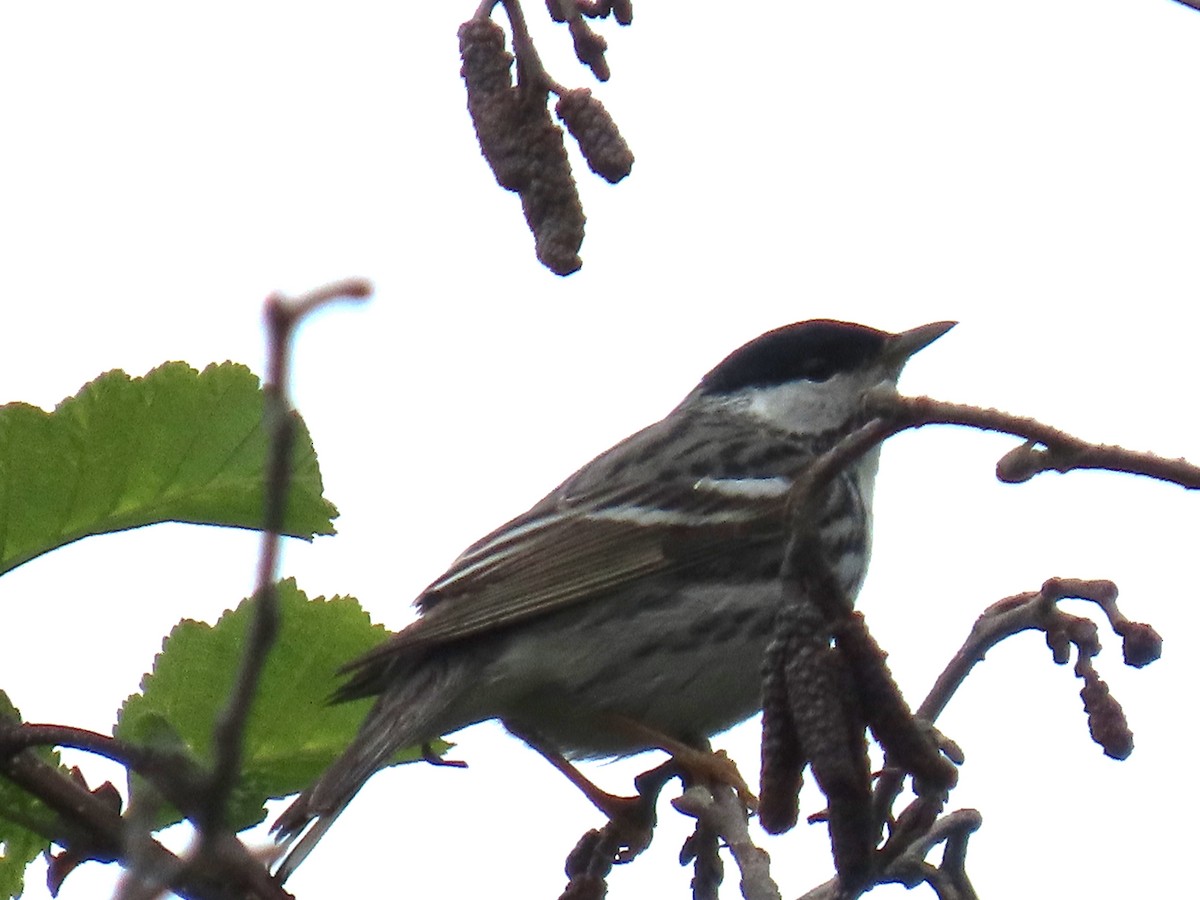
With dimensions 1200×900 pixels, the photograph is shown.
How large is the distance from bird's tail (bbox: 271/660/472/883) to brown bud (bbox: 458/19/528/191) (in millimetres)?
1016

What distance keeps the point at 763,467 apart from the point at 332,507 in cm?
288

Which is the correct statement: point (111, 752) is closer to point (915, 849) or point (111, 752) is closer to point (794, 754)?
Answer: point (794, 754)

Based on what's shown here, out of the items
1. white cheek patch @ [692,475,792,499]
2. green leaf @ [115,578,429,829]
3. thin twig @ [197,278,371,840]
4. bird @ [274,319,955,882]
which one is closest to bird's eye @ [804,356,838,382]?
bird @ [274,319,955,882]

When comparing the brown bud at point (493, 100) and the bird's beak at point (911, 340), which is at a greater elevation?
the bird's beak at point (911, 340)

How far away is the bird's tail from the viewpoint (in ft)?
11.5

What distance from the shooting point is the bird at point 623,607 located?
4.68 metres

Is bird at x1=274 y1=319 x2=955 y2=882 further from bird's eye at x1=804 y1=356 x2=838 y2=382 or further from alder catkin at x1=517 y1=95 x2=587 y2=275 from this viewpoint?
alder catkin at x1=517 y1=95 x2=587 y2=275

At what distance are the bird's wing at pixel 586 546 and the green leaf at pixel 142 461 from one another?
190cm

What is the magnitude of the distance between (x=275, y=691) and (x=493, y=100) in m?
0.90

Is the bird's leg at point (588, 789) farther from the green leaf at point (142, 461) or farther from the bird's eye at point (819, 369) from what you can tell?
the bird's eye at point (819, 369)

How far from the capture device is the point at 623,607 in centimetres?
491

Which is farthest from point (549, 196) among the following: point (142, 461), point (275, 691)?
point (275, 691)

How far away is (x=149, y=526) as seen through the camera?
262 cm

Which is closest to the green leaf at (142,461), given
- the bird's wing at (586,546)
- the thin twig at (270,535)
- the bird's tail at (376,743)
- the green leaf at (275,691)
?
the green leaf at (275,691)
